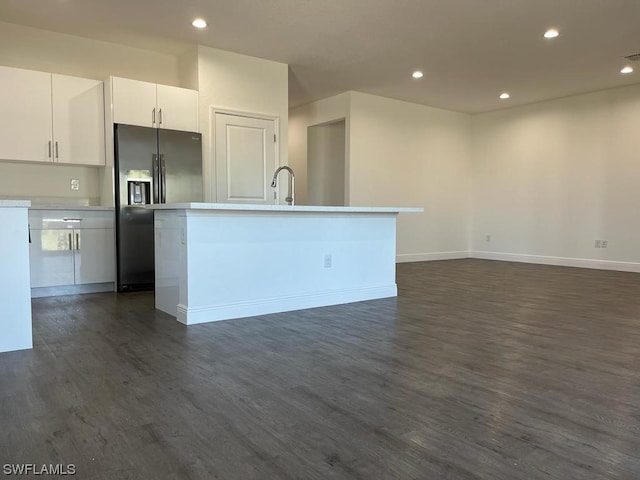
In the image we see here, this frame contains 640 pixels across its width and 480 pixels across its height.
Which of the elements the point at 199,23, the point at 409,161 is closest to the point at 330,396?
the point at 199,23

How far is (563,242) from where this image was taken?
23.7 feet

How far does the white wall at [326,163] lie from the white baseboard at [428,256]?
4.56 ft

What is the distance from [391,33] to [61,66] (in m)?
3.53

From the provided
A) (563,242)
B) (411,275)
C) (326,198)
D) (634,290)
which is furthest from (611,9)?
(326,198)

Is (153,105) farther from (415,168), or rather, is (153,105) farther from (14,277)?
(415,168)

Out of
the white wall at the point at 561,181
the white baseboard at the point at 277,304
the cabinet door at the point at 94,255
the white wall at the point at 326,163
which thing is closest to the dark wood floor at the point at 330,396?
the white baseboard at the point at 277,304

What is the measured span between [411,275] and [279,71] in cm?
314

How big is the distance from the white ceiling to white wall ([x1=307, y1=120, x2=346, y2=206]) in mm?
1412

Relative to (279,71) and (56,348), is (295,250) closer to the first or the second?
(56,348)

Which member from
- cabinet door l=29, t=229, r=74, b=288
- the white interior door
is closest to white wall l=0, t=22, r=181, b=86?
the white interior door

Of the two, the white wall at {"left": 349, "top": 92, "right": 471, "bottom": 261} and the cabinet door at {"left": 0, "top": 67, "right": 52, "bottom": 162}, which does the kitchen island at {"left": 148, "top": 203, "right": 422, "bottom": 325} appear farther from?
the white wall at {"left": 349, "top": 92, "right": 471, "bottom": 261}

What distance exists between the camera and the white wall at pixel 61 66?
4574 millimetres

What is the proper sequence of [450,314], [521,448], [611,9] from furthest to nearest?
[611,9], [450,314], [521,448]

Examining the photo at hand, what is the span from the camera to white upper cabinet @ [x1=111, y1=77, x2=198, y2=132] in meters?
4.65
